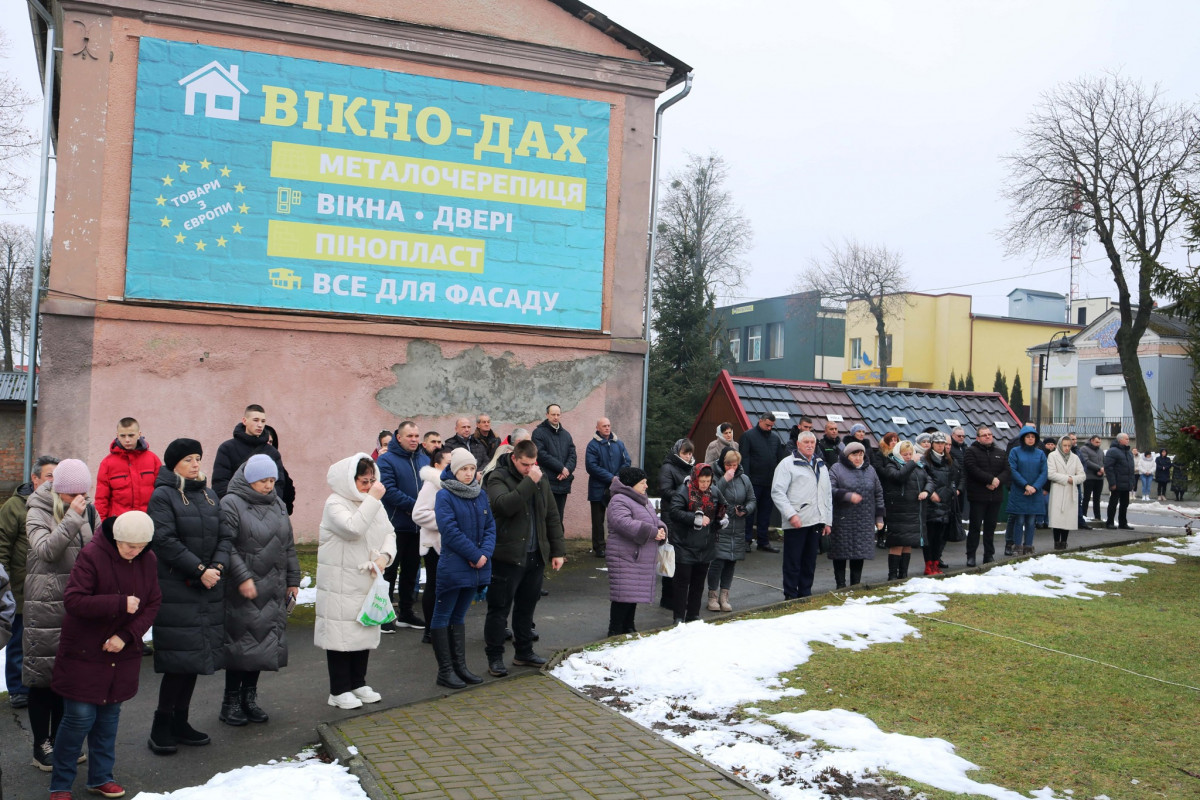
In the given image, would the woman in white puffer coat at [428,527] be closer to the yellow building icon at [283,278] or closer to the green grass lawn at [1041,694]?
the green grass lawn at [1041,694]

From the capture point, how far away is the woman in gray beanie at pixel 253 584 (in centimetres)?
649

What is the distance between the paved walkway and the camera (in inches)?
209

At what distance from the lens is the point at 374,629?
7027mm

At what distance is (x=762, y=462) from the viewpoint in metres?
14.2

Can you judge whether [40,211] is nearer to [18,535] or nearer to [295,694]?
[18,535]

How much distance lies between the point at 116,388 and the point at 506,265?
5.29 meters

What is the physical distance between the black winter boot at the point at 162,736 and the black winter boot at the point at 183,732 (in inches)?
3.8

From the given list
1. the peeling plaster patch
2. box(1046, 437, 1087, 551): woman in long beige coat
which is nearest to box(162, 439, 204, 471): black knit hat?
the peeling plaster patch

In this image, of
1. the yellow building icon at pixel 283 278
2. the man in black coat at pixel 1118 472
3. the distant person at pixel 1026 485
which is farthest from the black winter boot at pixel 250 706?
the man in black coat at pixel 1118 472

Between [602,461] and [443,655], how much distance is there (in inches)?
235

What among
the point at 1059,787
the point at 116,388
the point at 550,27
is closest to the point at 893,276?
the point at 550,27

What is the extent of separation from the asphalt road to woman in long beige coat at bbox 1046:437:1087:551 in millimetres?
4805

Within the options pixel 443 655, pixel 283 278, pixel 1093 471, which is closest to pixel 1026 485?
pixel 1093 471

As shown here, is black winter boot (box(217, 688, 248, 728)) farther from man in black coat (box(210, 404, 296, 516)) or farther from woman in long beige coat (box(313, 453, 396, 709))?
man in black coat (box(210, 404, 296, 516))
